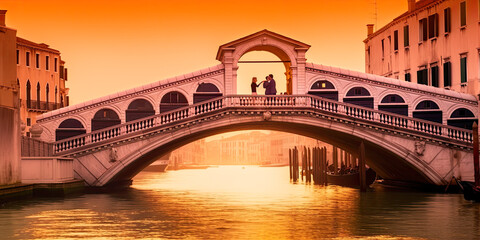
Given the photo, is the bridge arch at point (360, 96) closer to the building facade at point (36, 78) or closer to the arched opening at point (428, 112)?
the arched opening at point (428, 112)

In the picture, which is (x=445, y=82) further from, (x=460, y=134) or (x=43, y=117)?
(x=43, y=117)

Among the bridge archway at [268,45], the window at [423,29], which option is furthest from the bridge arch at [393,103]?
the window at [423,29]

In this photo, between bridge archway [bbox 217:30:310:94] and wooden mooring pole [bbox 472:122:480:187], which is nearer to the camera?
wooden mooring pole [bbox 472:122:480:187]

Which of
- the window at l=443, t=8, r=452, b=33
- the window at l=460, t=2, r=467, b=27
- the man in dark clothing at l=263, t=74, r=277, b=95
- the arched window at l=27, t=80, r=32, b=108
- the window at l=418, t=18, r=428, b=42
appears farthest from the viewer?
the arched window at l=27, t=80, r=32, b=108

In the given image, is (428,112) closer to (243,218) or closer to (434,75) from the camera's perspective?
(434,75)

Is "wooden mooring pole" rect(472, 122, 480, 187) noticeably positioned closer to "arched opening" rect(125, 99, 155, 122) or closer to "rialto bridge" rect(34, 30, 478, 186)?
"rialto bridge" rect(34, 30, 478, 186)

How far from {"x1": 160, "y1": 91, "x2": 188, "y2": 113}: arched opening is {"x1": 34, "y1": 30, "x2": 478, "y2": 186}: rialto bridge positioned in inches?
1.7

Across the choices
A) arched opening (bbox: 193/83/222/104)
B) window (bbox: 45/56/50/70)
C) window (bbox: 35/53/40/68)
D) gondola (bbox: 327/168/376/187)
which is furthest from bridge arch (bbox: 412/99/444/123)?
window (bbox: 45/56/50/70)

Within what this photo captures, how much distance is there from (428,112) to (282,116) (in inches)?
268

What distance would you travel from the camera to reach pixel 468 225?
22.4 meters

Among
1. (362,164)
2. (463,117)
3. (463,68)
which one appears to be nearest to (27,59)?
(362,164)

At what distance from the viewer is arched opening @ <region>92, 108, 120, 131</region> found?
125 ft

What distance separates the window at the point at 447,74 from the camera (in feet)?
132

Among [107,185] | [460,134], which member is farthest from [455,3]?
[107,185]
